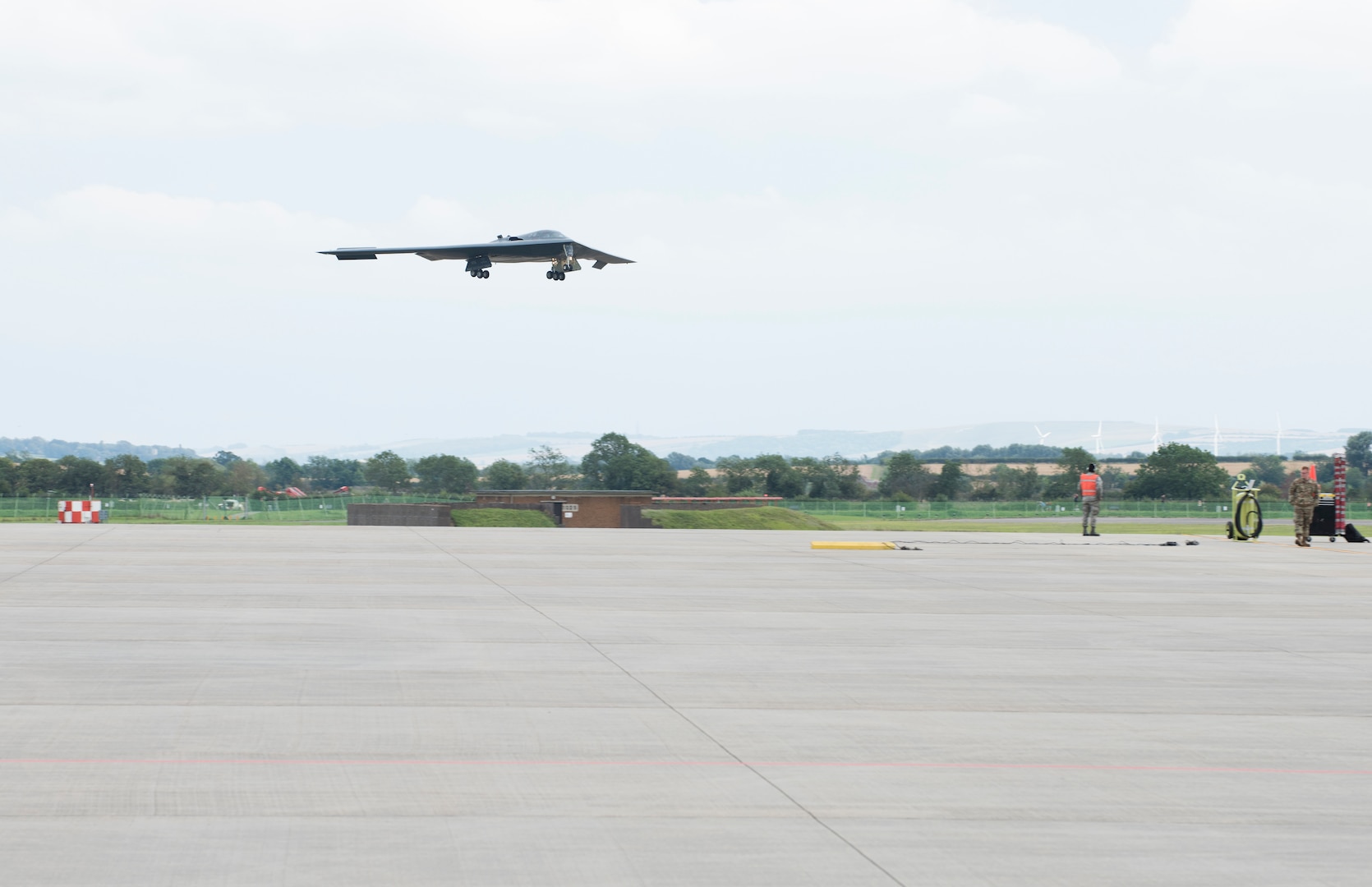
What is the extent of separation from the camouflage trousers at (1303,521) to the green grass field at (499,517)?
41.5 m

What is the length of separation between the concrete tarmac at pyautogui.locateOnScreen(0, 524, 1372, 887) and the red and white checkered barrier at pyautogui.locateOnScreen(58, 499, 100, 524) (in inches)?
916

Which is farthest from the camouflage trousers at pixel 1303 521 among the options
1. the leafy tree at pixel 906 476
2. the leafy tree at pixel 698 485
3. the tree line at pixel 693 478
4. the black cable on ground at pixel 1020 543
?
the leafy tree at pixel 906 476

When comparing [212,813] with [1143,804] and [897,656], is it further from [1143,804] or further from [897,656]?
[897,656]

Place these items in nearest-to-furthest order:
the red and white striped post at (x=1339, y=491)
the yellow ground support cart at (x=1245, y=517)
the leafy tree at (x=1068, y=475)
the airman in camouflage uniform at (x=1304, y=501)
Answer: the airman in camouflage uniform at (x=1304, y=501), the red and white striped post at (x=1339, y=491), the yellow ground support cart at (x=1245, y=517), the leafy tree at (x=1068, y=475)

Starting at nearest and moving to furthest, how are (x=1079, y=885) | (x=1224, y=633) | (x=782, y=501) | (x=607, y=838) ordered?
(x=1079, y=885)
(x=607, y=838)
(x=1224, y=633)
(x=782, y=501)

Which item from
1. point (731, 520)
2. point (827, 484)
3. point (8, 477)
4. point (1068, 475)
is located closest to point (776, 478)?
point (827, 484)

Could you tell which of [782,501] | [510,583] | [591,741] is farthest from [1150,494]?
[591,741]

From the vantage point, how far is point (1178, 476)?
466 feet

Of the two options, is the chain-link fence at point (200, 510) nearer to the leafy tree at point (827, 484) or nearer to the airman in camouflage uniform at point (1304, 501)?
the airman in camouflage uniform at point (1304, 501)

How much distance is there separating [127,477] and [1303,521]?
5417 inches

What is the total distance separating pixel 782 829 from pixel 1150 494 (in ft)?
481

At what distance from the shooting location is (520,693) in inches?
402

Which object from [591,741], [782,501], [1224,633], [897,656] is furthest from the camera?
[782,501]

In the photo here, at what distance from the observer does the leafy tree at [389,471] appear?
620 feet
